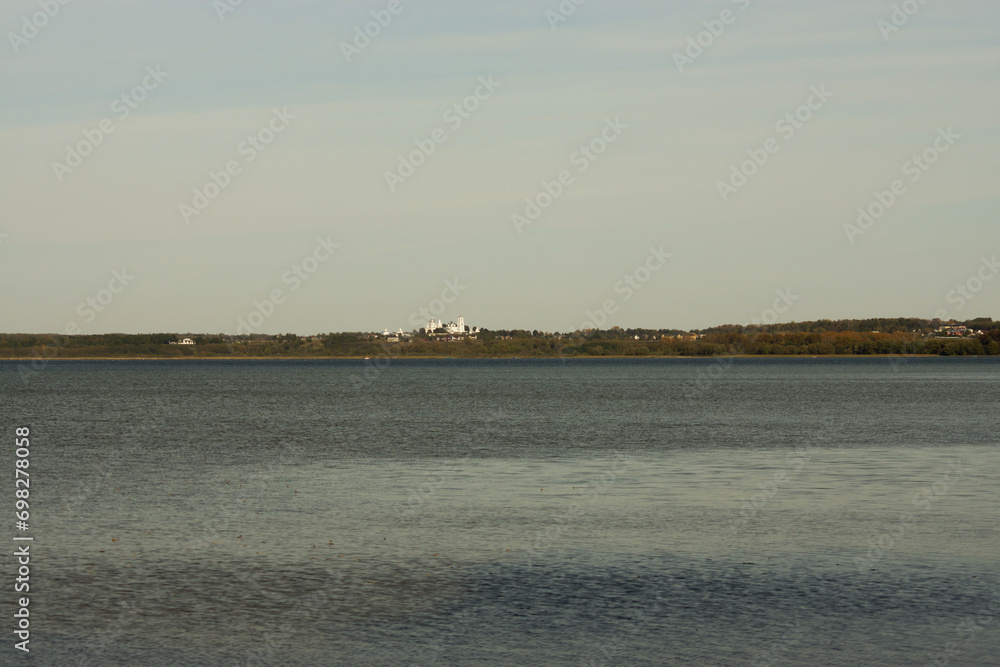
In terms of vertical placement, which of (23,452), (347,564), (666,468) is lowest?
(347,564)

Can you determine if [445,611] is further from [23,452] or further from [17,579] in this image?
[23,452]

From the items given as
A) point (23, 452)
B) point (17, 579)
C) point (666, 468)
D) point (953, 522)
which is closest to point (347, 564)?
point (17, 579)

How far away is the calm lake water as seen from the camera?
14727 mm

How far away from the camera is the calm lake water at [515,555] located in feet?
48.3

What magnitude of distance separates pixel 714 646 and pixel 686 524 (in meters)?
9.89

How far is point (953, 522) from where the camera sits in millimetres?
24453

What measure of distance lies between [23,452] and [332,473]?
17.2 metres

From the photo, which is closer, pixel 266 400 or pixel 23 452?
pixel 23 452

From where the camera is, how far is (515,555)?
20.8 meters

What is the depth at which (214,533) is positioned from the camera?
23.5 m

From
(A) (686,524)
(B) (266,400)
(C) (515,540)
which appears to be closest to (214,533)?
(C) (515,540)

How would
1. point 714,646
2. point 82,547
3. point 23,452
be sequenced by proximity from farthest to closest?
point 23,452, point 82,547, point 714,646

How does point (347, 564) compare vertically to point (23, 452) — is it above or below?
below

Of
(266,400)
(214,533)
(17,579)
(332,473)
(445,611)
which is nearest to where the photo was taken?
(445,611)
